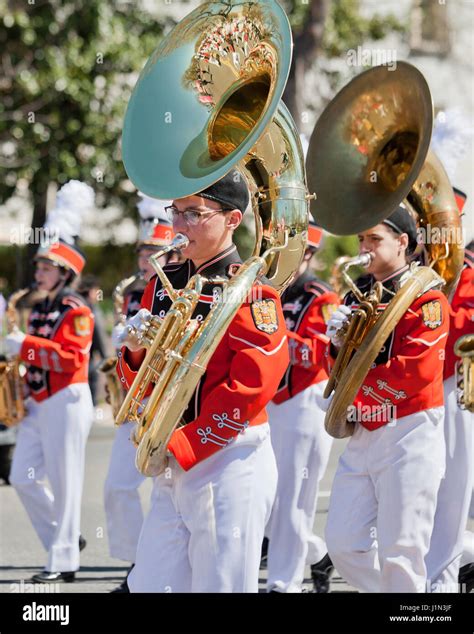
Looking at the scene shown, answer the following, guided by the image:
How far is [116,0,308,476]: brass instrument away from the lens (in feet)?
13.3

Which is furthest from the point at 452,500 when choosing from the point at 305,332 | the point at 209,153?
the point at 209,153

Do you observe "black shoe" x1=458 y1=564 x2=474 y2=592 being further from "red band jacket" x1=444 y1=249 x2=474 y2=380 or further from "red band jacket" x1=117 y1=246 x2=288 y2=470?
"red band jacket" x1=117 y1=246 x2=288 y2=470

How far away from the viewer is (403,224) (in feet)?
18.0

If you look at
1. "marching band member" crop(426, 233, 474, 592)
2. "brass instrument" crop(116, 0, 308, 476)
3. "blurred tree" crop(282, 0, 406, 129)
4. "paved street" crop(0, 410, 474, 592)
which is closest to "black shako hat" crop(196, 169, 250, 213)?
"brass instrument" crop(116, 0, 308, 476)

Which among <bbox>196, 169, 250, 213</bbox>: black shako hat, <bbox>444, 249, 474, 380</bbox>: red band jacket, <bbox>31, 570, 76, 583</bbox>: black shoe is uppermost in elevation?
<bbox>444, 249, 474, 380</bbox>: red band jacket

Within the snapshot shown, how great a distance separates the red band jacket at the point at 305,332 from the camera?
6.73 meters

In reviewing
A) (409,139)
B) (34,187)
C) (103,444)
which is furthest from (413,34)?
(409,139)

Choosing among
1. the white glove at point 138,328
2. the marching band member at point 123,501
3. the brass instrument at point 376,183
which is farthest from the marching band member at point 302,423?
the white glove at point 138,328

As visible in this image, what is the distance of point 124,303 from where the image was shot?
24.7 ft

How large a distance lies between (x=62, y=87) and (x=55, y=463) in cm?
984

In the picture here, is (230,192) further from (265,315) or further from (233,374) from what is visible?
(233,374)

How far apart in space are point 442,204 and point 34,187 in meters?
11.9

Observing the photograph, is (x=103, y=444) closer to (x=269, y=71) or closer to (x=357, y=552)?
(x=357, y=552)

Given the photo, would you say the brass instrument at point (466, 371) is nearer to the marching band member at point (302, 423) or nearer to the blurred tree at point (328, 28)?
the marching band member at point (302, 423)
